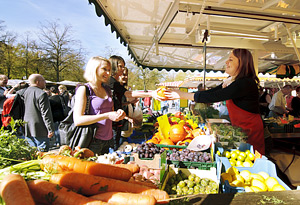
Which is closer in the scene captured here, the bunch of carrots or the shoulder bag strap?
the bunch of carrots

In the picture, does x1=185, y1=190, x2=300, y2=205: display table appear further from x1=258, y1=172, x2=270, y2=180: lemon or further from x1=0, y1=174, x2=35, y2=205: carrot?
x1=0, y1=174, x2=35, y2=205: carrot

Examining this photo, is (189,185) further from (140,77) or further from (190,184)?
(140,77)

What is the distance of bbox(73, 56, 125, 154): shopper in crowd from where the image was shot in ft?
6.59

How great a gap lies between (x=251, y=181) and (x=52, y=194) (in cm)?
164

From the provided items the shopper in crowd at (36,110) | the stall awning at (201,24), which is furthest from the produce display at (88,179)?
the shopper in crowd at (36,110)

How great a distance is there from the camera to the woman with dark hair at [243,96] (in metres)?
2.37

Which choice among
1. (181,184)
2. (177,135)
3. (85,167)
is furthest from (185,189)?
(177,135)

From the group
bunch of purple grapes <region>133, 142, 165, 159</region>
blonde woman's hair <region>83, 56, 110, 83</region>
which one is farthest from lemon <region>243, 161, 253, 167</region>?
blonde woman's hair <region>83, 56, 110, 83</region>

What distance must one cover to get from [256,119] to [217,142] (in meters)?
0.58

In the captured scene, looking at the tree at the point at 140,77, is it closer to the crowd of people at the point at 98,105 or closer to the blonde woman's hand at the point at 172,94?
the crowd of people at the point at 98,105

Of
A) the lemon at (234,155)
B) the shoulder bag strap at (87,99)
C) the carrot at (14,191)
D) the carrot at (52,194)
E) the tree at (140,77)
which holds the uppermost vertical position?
the tree at (140,77)

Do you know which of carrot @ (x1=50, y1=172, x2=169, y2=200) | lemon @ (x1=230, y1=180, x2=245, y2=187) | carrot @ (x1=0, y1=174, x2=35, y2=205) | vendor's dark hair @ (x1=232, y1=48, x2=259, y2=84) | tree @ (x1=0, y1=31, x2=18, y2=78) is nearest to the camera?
carrot @ (x1=0, y1=174, x2=35, y2=205)

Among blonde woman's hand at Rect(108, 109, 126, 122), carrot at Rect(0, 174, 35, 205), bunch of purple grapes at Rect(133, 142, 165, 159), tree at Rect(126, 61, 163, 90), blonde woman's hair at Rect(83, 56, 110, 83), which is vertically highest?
tree at Rect(126, 61, 163, 90)

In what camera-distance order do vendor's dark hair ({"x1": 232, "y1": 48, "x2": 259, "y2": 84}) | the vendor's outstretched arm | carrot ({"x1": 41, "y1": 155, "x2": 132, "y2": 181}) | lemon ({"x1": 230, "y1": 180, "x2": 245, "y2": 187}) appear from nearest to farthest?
carrot ({"x1": 41, "y1": 155, "x2": 132, "y2": 181}) → lemon ({"x1": 230, "y1": 180, "x2": 245, "y2": 187}) → vendor's dark hair ({"x1": 232, "y1": 48, "x2": 259, "y2": 84}) → the vendor's outstretched arm
